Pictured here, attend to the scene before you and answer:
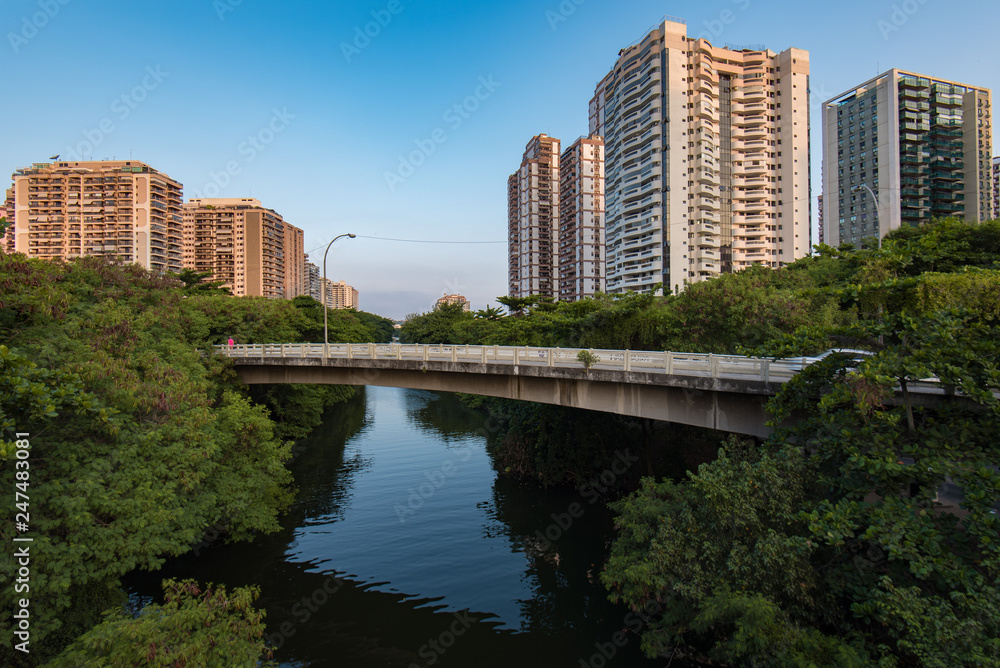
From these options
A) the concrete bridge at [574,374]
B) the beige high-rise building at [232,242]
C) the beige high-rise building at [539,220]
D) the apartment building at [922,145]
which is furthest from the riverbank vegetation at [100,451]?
the beige high-rise building at [232,242]

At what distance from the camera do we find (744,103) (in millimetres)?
73438

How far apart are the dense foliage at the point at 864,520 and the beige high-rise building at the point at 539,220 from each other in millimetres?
109768

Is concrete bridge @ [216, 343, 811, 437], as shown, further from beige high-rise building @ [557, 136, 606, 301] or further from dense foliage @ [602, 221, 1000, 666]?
beige high-rise building @ [557, 136, 606, 301]

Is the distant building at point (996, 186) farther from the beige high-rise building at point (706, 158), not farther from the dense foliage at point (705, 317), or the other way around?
the dense foliage at point (705, 317)

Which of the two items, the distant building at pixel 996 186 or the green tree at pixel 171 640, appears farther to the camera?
the distant building at pixel 996 186

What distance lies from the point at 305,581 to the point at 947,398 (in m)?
18.6

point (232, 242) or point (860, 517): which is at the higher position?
point (232, 242)

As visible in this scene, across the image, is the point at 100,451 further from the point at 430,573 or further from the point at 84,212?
the point at 84,212

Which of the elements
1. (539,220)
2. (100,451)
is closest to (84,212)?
(539,220)

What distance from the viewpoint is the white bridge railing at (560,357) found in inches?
548

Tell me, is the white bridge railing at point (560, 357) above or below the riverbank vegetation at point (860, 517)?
above

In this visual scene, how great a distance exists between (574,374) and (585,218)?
94.2 meters

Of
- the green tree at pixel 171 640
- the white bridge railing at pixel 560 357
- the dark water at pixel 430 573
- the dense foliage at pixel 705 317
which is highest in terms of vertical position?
the dense foliage at pixel 705 317

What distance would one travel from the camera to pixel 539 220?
122688 mm
